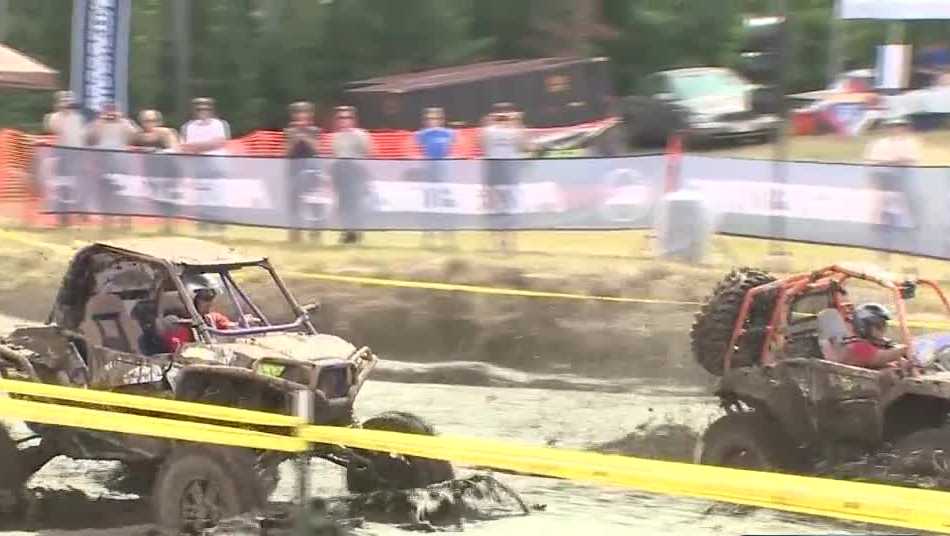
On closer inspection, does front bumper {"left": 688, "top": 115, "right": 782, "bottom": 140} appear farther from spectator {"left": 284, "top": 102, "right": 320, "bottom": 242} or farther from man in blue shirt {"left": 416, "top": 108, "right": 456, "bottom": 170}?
spectator {"left": 284, "top": 102, "right": 320, "bottom": 242}

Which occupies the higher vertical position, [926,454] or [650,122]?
[650,122]

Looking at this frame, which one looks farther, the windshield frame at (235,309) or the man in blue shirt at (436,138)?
the man in blue shirt at (436,138)

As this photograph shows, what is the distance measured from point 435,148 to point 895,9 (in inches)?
175

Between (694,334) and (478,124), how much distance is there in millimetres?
5544

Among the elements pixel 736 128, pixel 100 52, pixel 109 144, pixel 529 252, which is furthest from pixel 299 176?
pixel 736 128

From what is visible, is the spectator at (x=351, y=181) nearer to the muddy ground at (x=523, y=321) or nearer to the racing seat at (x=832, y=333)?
the muddy ground at (x=523, y=321)

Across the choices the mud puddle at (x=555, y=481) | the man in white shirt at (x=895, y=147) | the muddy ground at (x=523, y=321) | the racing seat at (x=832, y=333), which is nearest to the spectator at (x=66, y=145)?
the muddy ground at (x=523, y=321)

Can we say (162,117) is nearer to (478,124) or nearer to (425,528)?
(478,124)

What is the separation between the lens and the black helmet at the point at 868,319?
8.07 m

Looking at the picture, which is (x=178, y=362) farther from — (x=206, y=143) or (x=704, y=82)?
(x=206, y=143)

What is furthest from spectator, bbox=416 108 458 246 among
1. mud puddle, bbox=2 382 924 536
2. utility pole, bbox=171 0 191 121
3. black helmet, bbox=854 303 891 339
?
black helmet, bbox=854 303 891 339

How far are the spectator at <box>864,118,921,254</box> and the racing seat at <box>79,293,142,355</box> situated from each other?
6.29 metres

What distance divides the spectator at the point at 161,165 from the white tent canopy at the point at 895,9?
269 inches

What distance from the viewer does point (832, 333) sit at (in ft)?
26.9
